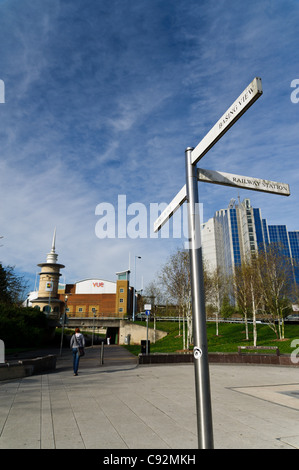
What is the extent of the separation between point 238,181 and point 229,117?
2.59 feet

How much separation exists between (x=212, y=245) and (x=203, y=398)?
143 meters

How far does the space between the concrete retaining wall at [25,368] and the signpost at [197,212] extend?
34.6ft

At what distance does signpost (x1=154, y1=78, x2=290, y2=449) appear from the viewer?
2523 millimetres

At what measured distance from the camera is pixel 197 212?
2.97 meters

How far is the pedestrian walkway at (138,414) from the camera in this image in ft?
15.5

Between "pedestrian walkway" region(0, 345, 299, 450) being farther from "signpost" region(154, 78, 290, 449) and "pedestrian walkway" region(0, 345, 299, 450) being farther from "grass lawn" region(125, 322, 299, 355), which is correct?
"grass lawn" region(125, 322, 299, 355)

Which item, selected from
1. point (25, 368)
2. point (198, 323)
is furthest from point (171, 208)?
point (25, 368)

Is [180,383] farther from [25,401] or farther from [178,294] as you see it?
[178,294]

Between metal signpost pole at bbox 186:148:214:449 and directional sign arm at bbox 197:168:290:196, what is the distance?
14 centimetres

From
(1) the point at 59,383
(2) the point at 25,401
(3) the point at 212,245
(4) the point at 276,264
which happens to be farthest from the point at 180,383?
(3) the point at 212,245

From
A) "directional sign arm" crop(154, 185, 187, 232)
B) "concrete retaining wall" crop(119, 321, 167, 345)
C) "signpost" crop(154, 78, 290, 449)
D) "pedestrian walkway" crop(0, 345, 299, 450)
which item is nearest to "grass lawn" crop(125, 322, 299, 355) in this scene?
"concrete retaining wall" crop(119, 321, 167, 345)

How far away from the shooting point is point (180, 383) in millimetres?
10578

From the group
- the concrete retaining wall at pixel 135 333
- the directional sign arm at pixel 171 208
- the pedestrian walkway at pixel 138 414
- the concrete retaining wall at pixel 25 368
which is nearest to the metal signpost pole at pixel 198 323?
the directional sign arm at pixel 171 208
